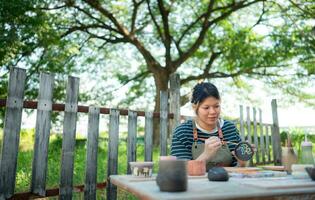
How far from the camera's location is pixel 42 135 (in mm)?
2963

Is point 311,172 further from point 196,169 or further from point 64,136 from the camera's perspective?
point 64,136

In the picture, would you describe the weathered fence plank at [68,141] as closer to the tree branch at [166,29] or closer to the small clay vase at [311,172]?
the small clay vase at [311,172]

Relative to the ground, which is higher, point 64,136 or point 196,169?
point 64,136

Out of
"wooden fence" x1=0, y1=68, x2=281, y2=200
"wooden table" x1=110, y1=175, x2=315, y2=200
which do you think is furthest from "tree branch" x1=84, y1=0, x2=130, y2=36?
"wooden table" x1=110, y1=175, x2=315, y2=200

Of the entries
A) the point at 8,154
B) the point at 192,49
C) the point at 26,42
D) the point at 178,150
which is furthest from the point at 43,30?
the point at 192,49

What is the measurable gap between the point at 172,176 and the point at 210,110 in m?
1.44

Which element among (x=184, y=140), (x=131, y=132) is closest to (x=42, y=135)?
(x=131, y=132)

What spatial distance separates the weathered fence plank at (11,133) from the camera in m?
2.72

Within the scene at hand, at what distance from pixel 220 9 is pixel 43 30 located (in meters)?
6.78

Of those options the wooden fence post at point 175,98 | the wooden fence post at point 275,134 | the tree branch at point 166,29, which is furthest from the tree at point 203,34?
the wooden fence post at point 175,98

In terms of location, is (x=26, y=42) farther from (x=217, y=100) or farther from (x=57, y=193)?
(x=217, y=100)

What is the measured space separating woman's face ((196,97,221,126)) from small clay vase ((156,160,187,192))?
1.34 m

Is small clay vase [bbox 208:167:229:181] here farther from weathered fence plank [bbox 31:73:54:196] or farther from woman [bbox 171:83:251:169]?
weathered fence plank [bbox 31:73:54:196]

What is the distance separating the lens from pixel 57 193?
3064 millimetres
